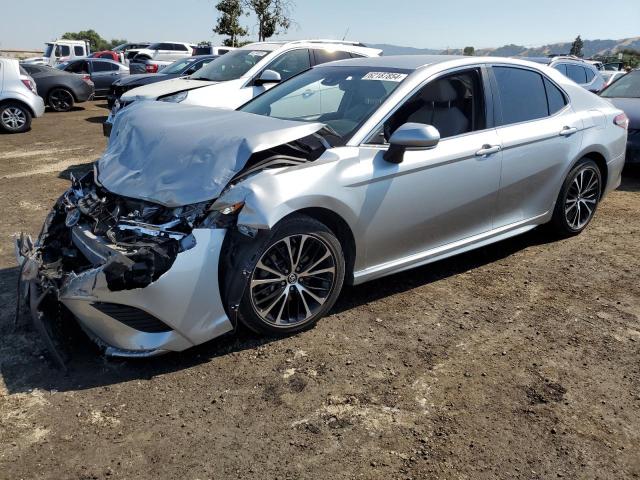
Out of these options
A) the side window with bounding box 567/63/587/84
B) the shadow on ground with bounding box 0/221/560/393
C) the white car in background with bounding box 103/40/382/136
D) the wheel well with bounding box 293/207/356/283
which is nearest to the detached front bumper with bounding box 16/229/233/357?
the shadow on ground with bounding box 0/221/560/393

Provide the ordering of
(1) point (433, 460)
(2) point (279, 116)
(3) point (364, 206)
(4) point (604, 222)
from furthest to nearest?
(4) point (604, 222) < (2) point (279, 116) < (3) point (364, 206) < (1) point (433, 460)

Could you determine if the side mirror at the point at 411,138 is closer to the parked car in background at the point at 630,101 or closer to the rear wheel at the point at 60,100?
the parked car in background at the point at 630,101

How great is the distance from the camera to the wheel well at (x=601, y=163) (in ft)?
17.0

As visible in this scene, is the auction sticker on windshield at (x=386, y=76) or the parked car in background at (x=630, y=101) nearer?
the auction sticker on windshield at (x=386, y=76)

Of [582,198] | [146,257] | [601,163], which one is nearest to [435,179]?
[146,257]

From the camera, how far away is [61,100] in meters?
15.5

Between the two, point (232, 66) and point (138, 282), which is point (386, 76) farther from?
point (232, 66)

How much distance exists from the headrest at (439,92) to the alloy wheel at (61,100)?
14.1 m

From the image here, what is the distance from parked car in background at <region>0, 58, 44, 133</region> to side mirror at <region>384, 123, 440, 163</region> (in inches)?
416

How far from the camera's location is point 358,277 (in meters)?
3.77

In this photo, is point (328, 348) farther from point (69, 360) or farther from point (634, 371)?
point (634, 371)

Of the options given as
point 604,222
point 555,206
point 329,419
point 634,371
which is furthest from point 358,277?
point 604,222

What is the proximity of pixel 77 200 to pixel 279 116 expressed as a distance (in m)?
1.65

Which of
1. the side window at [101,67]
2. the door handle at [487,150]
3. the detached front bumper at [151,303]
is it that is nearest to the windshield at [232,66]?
the door handle at [487,150]
